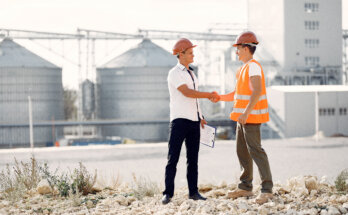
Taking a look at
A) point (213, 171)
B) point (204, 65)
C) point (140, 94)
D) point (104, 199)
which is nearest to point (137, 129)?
point (140, 94)

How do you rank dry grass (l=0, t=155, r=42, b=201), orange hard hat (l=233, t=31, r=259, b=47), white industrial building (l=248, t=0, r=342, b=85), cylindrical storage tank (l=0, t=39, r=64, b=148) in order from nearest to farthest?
orange hard hat (l=233, t=31, r=259, b=47) < dry grass (l=0, t=155, r=42, b=201) < cylindrical storage tank (l=0, t=39, r=64, b=148) < white industrial building (l=248, t=0, r=342, b=85)

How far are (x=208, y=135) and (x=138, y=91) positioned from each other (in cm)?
3410

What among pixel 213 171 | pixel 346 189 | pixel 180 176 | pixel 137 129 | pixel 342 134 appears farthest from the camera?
pixel 137 129

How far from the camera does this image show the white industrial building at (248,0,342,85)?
45188mm

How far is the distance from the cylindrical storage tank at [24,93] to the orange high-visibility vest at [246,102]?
32.7m

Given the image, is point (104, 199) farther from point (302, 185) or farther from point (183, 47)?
point (302, 185)

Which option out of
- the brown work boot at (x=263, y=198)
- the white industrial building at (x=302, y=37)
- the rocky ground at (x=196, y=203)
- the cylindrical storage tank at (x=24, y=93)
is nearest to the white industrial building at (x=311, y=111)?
the white industrial building at (x=302, y=37)

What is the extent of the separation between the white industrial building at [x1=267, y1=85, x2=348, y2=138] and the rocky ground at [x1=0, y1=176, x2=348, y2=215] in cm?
2832

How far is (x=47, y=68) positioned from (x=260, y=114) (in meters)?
35.9

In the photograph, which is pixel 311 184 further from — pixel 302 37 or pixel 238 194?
pixel 302 37

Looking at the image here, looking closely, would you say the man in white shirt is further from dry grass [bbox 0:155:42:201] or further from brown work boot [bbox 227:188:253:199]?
dry grass [bbox 0:155:42:201]

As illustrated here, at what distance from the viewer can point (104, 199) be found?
18.1 ft

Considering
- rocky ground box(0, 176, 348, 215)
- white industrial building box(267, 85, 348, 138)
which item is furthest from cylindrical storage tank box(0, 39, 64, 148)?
rocky ground box(0, 176, 348, 215)

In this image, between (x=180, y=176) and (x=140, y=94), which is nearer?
(x=180, y=176)
